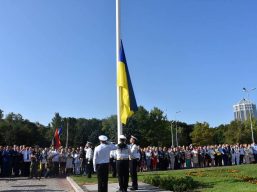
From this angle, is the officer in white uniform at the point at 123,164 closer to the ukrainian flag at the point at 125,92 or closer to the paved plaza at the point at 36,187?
the ukrainian flag at the point at 125,92

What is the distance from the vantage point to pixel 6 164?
79.0 ft

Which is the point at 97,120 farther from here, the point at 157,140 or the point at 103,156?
the point at 103,156

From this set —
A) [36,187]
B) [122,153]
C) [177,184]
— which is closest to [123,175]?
[122,153]

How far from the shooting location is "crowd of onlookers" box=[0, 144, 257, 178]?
2411 centimetres

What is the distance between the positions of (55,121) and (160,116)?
42323mm

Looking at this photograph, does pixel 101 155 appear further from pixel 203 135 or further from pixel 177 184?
pixel 203 135

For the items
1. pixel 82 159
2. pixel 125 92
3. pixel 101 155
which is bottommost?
pixel 101 155

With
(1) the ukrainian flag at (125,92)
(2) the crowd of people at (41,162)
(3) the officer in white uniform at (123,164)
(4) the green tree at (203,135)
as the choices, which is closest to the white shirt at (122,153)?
(3) the officer in white uniform at (123,164)

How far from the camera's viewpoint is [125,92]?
15.0m

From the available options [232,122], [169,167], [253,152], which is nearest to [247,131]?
[232,122]

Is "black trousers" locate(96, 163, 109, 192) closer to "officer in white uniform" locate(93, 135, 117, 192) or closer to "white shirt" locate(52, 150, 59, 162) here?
"officer in white uniform" locate(93, 135, 117, 192)

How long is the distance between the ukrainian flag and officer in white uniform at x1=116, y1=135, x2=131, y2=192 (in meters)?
2.33

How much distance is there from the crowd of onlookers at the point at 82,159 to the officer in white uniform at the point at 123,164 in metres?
5.98

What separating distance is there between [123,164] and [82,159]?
13103 mm
